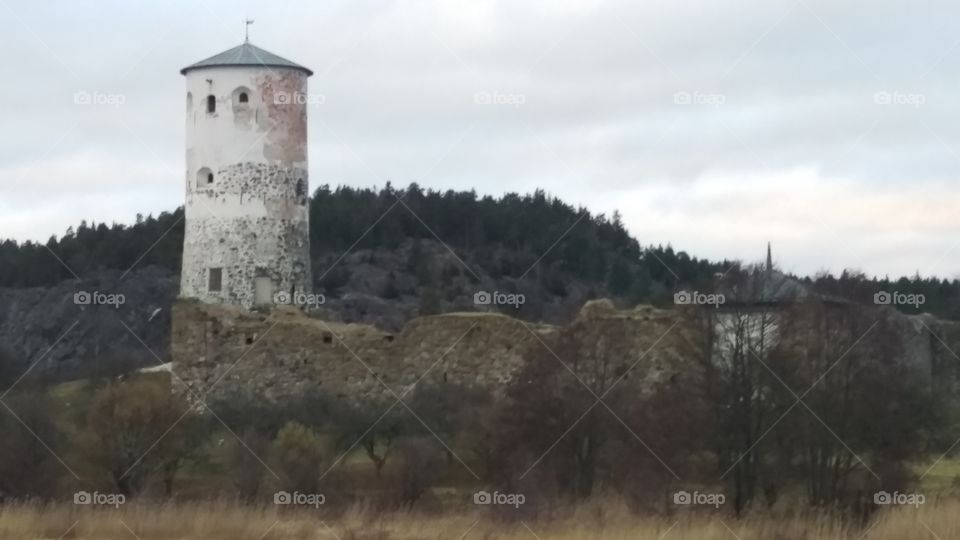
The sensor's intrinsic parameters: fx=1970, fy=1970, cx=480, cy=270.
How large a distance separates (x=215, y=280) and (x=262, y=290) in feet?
3.28

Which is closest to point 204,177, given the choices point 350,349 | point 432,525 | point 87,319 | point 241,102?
point 241,102

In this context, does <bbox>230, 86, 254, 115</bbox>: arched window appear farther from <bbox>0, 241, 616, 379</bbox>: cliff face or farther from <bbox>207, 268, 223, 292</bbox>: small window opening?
<bbox>0, 241, 616, 379</bbox>: cliff face

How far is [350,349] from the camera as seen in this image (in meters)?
38.0

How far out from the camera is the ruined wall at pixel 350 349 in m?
36.3

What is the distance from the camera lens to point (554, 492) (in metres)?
28.7

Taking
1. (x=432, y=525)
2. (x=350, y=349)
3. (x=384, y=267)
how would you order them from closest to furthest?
(x=432, y=525) → (x=350, y=349) → (x=384, y=267)

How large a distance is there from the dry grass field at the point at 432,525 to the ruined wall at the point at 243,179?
1426cm

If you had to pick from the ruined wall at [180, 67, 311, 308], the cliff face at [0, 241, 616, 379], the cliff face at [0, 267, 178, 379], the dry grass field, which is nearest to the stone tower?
the ruined wall at [180, 67, 311, 308]

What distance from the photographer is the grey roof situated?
41188 millimetres

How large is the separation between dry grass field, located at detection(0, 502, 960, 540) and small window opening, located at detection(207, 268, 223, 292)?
14.1 m

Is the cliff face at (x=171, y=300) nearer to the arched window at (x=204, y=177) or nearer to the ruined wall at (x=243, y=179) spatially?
the ruined wall at (x=243, y=179)

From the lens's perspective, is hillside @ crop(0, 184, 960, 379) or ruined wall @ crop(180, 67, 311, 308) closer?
ruined wall @ crop(180, 67, 311, 308)

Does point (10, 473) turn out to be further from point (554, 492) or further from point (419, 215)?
point (419, 215)

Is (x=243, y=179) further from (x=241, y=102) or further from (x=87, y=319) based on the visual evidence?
→ (x=87, y=319)
